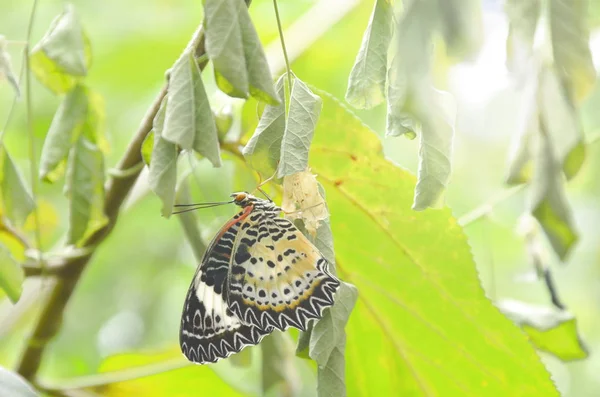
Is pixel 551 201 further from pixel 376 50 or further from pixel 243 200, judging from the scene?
pixel 243 200

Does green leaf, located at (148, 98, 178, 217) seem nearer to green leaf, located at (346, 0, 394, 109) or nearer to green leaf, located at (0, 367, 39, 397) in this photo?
green leaf, located at (346, 0, 394, 109)

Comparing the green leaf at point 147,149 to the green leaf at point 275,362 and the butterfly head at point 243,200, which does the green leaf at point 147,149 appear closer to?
the butterfly head at point 243,200

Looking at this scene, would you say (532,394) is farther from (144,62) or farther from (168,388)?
(144,62)

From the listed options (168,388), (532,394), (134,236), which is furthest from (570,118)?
(134,236)

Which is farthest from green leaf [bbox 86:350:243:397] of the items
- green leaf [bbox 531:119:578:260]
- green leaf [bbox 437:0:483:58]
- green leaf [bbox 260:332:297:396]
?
green leaf [bbox 437:0:483:58]

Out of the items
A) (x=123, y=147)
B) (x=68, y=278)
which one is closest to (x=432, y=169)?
(x=68, y=278)
